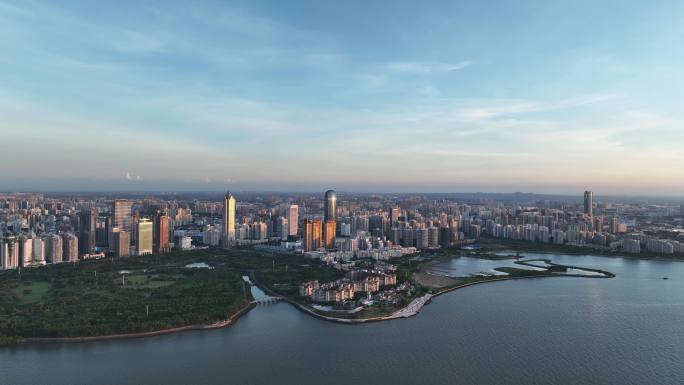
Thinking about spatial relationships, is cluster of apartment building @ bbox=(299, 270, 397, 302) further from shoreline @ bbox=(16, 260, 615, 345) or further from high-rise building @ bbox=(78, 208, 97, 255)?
Result: high-rise building @ bbox=(78, 208, 97, 255)

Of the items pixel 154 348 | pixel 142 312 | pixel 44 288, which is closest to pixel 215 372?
pixel 154 348

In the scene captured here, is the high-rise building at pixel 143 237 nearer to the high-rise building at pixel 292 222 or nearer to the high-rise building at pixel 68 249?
the high-rise building at pixel 68 249

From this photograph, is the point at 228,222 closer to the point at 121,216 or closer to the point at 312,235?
the point at 121,216

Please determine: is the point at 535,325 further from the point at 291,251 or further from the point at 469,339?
the point at 291,251

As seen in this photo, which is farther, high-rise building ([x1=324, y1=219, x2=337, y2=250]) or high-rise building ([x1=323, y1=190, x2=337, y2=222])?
high-rise building ([x1=323, y1=190, x2=337, y2=222])

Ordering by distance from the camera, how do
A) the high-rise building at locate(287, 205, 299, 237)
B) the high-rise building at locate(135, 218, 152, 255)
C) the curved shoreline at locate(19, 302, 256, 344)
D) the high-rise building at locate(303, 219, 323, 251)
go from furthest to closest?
the high-rise building at locate(287, 205, 299, 237)
the high-rise building at locate(303, 219, 323, 251)
the high-rise building at locate(135, 218, 152, 255)
the curved shoreline at locate(19, 302, 256, 344)

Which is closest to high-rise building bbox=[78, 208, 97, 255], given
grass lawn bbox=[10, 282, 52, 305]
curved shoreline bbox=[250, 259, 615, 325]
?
grass lawn bbox=[10, 282, 52, 305]
